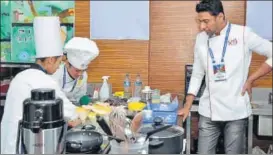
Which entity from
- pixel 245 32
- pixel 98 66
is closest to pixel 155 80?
pixel 98 66

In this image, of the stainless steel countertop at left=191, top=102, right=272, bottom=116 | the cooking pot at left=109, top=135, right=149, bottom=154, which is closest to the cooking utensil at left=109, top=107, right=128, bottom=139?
the cooking pot at left=109, top=135, right=149, bottom=154

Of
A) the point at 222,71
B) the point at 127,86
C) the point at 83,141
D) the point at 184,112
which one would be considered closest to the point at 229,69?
the point at 222,71

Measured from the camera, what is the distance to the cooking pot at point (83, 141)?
0.64m

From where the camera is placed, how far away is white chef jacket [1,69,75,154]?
29.2 inches

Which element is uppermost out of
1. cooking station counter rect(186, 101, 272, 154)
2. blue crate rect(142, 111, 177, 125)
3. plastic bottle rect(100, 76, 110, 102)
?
plastic bottle rect(100, 76, 110, 102)

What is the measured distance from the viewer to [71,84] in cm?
91

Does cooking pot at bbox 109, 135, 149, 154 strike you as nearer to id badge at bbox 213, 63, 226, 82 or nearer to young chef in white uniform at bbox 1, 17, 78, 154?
young chef in white uniform at bbox 1, 17, 78, 154

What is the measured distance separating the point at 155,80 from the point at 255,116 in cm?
42

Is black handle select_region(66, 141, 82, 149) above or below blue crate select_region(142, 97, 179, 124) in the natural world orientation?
below

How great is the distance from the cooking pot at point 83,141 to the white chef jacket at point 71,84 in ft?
0.67

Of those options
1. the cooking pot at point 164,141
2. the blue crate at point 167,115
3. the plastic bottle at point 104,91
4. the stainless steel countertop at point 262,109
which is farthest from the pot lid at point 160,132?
the stainless steel countertop at point 262,109

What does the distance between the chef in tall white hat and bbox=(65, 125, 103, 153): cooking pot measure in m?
0.21

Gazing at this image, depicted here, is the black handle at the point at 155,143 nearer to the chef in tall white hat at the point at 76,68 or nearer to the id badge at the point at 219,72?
the chef in tall white hat at the point at 76,68

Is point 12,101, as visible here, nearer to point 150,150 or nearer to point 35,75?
point 35,75
